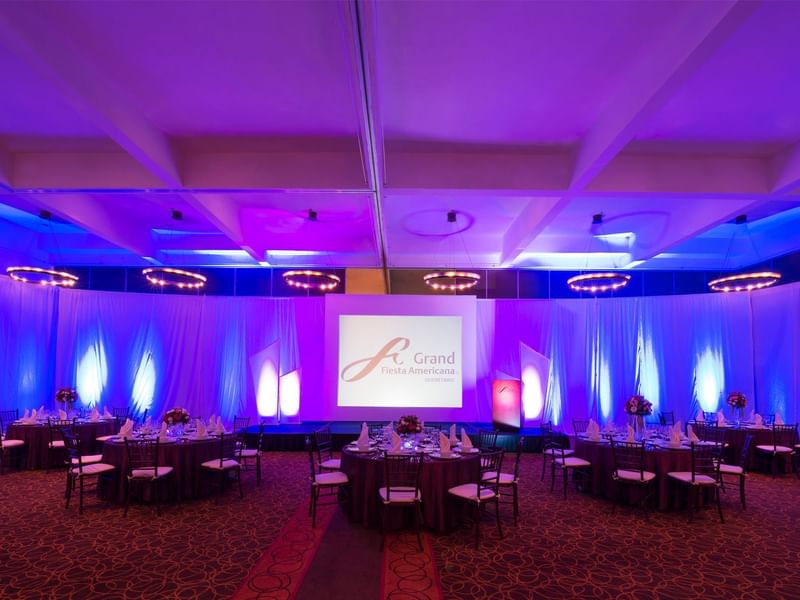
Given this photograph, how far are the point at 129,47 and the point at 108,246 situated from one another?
815 centimetres

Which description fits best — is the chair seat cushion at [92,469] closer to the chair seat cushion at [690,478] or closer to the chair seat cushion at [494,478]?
the chair seat cushion at [494,478]

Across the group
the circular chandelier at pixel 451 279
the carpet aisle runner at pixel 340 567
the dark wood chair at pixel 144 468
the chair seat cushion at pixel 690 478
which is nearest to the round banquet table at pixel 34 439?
the dark wood chair at pixel 144 468

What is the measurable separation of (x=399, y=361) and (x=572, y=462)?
15.6ft

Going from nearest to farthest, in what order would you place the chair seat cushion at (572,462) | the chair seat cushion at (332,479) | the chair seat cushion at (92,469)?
1. the chair seat cushion at (332,479)
2. the chair seat cushion at (92,469)
3. the chair seat cushion at (572,462)

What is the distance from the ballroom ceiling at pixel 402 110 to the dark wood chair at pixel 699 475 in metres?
3.41

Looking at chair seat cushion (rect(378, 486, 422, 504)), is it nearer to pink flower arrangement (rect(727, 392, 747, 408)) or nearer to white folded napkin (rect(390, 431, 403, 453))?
white folded napkin (rect(390, 431, 403, 453))

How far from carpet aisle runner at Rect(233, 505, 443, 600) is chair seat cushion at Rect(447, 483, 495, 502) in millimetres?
567

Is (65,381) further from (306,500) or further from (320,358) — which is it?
(306,500)

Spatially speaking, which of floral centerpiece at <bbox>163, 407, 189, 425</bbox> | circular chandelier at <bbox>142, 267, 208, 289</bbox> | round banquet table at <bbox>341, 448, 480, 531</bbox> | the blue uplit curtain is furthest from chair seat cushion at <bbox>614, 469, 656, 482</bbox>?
the blue uplit curtain

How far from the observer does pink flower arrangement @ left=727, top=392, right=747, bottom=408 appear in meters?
9.34

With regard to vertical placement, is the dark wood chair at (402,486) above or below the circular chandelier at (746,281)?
below

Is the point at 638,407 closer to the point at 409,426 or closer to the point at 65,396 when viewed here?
the point at 409,426

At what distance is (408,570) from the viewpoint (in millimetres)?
4355

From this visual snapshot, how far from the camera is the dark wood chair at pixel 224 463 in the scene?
6.45m
